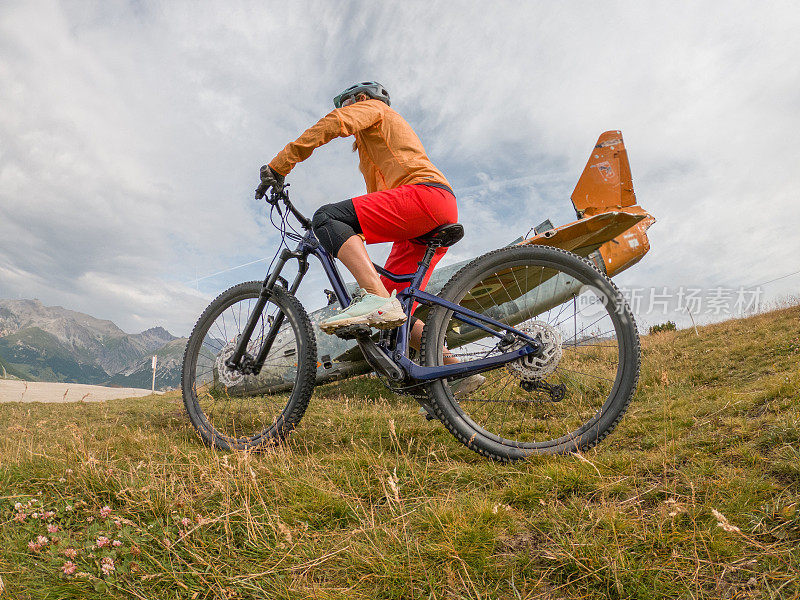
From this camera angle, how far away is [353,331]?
129 inches

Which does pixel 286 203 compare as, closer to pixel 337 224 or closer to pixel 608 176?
pixel 337 224

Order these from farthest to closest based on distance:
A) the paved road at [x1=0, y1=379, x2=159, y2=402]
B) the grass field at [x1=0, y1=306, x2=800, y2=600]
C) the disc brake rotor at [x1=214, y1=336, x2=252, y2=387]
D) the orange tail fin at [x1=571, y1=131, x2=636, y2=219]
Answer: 1. the paved road at [x1=0, y1=379, x2=159, y2=402]
2. the orange tail fin at [x1=571, y1=131, x2=636, y2=219]
3. the disc brake rotor at [x1=214, y1=336, x2=252, y2=387]
4. the grass field at [x1=0, y1=306, x2=800, y2=600]

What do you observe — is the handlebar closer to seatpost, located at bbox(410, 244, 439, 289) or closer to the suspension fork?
the suspension fork

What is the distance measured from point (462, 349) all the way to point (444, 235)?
945 mm

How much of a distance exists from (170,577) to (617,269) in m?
7.43

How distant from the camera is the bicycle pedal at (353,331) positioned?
3.22 metres

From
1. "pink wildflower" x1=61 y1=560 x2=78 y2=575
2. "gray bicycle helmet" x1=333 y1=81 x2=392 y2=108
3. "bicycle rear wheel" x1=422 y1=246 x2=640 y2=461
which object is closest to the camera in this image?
"pink wildflower" x1=61 y1=560 x2=78 y2=575

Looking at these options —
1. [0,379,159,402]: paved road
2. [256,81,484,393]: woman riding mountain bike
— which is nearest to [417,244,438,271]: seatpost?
[256,81,484,393]: woman riding mountain bike

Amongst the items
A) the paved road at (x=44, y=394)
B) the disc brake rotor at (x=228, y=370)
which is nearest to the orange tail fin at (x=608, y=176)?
the disc brake rotor at (x=228, y=370)

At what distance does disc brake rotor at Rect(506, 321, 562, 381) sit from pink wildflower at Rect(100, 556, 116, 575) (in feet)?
8.34

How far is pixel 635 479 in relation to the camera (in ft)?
7.80

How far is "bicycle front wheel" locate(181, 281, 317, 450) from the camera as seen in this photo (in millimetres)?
3582

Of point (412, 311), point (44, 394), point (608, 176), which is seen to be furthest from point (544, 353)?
point (44, 394)

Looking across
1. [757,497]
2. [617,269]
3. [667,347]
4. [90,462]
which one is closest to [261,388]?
[90,462]
